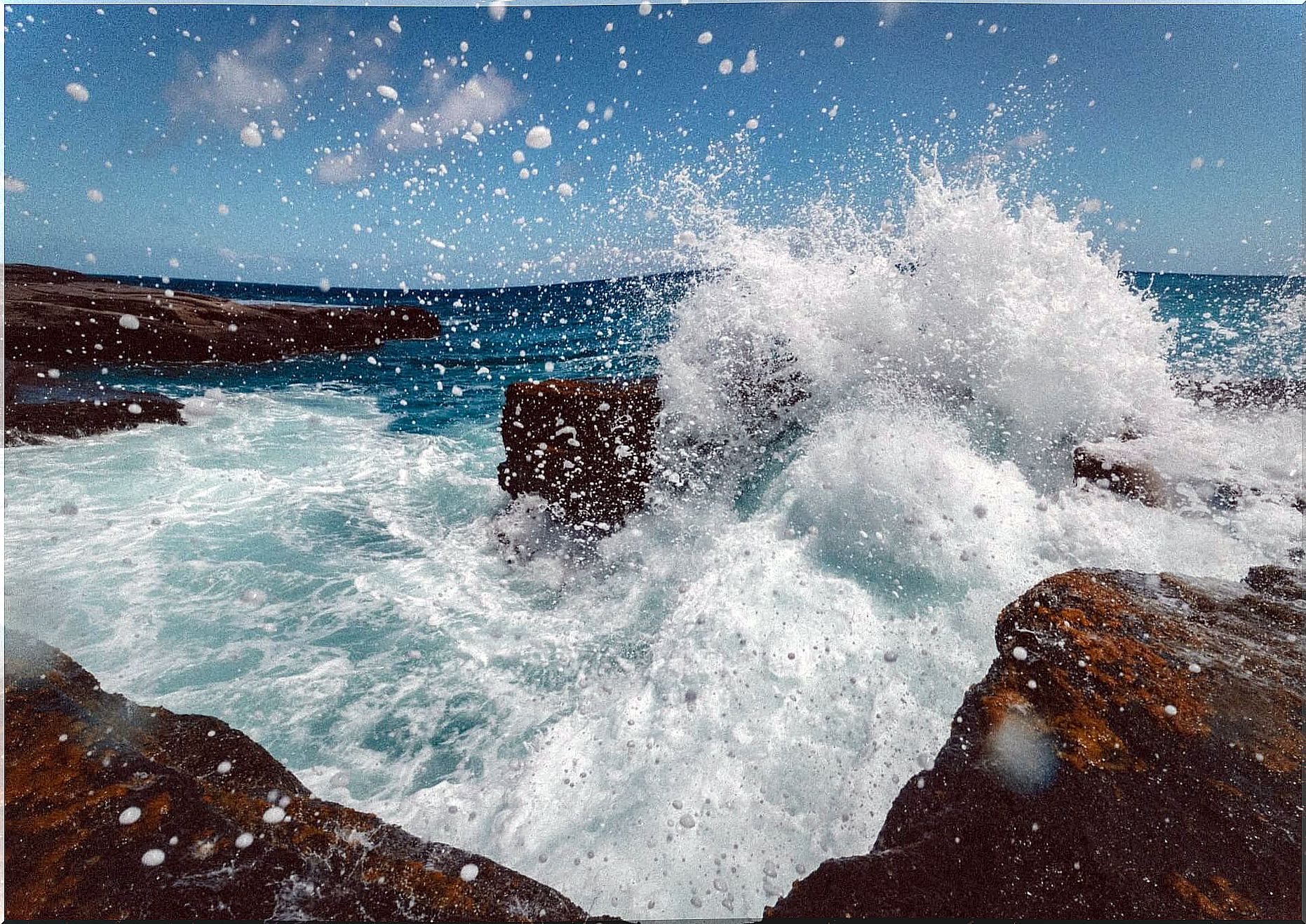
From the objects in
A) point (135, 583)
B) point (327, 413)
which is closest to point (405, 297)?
point (327, 413)

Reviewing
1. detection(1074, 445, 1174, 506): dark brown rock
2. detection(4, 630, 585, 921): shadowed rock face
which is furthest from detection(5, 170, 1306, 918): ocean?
detection(4, 630, 585, 921): shadowed rock face

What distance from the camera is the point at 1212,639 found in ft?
6.38

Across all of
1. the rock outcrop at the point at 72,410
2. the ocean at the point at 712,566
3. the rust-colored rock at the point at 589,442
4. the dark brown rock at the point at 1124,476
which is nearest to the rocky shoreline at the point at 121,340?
the rock outcrop at the point at 72,410

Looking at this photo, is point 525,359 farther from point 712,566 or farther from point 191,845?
point 191,845

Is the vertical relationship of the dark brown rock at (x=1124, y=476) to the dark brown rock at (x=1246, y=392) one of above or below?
below

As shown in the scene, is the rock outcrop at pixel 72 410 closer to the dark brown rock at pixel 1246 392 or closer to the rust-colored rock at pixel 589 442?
the rust-colored rock at pixel 589 442

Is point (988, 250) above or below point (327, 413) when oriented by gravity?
above

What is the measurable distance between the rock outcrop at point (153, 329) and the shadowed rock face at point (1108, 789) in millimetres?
17620

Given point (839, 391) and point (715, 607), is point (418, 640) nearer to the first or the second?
point (715, 607)

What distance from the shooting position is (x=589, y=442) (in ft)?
15.5

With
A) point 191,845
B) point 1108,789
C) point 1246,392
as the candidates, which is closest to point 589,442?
point 191,845

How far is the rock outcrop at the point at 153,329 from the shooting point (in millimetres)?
12662

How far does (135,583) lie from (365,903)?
403 cm

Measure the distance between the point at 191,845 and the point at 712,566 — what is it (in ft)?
10.3
